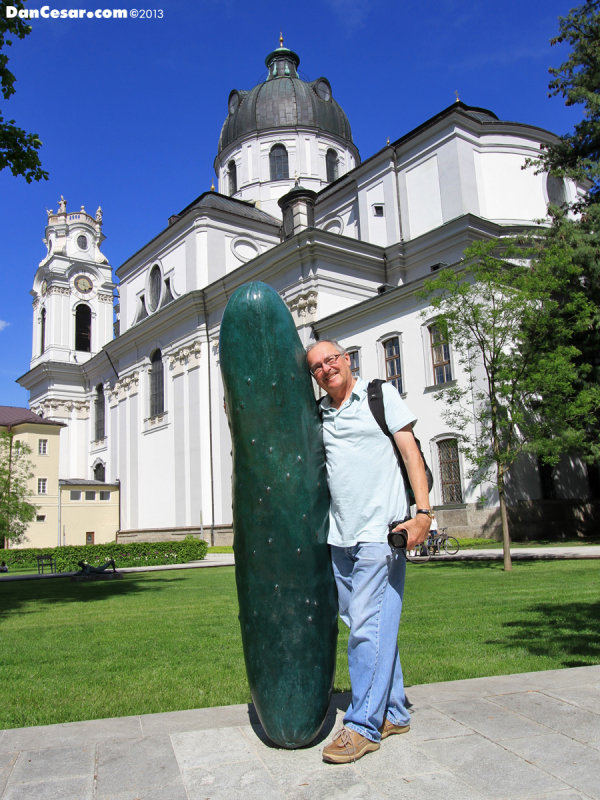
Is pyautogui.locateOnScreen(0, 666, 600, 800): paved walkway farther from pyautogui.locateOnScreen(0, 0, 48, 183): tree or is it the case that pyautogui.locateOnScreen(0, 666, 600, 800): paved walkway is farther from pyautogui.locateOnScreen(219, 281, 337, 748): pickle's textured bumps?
pyautogui.locateOnScreen(0, 0, 48, 183): tree

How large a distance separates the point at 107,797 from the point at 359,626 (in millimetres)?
1347

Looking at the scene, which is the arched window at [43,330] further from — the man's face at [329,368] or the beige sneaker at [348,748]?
the beige sneaker at [348,748]

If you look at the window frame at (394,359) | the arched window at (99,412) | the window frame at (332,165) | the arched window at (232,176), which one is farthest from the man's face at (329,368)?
the arched window at (99,412)

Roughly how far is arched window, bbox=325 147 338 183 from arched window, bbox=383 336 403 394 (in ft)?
73.0

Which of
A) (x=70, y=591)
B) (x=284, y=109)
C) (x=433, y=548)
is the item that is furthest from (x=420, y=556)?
(x=284, y=109)

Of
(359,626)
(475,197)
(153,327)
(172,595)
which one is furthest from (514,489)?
(153,327)

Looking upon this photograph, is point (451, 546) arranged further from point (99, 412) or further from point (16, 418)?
point (99, 412)

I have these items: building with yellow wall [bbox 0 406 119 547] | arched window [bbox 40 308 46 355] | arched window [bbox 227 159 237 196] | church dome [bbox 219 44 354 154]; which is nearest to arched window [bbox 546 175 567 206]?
church dome [bbox 219 44 354 154]

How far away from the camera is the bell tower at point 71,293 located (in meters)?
54.7

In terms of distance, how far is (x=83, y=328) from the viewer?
56531 millimetres

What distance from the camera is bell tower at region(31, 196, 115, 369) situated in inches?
2154

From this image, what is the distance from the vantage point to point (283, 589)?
3.46 metres

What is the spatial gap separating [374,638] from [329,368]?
4.66 ft

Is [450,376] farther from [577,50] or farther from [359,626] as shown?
[359,626]
